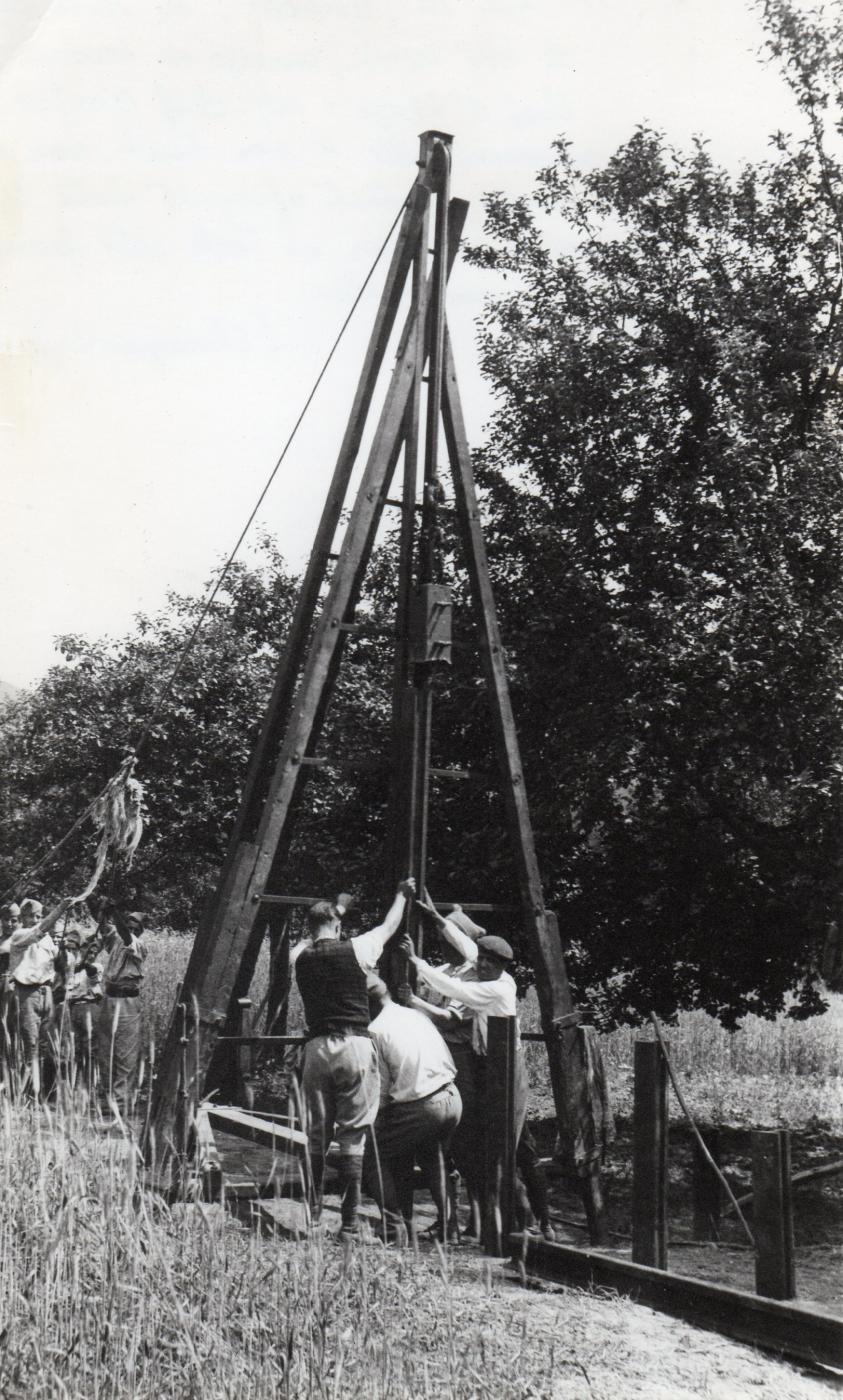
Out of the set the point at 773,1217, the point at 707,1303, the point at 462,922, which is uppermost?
the point at 462,922

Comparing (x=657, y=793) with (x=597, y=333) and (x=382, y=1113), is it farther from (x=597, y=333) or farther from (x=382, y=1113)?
(x=382, y=1113)

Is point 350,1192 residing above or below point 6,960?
below

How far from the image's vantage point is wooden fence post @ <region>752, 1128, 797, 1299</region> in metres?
5.31

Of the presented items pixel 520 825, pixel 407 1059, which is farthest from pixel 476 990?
pixel 520 825

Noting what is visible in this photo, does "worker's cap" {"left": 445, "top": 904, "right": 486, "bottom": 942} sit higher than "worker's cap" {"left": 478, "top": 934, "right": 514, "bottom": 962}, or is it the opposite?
"worker's cap" {"left": 445, "top": 904, "right": 486, "bottom": 942}

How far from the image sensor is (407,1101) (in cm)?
661

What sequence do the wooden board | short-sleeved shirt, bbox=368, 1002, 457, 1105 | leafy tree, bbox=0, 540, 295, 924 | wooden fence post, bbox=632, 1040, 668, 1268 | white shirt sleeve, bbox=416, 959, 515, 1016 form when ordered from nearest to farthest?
the wooden board < wooden fence post, bbox=632, 1040, 668, 1268 < short-sleeved shirt, bbox=368, 1002, 457, 1105 < white shirt sleeve, bbox=416, 959, 515, 1016 < leafy tree, bbox=0, 540, 295, 924

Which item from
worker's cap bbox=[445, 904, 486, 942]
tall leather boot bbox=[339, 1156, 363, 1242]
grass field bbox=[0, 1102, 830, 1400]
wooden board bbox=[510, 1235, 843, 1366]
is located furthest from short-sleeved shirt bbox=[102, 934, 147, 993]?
wooden board bbox=[510, 1235, 843, 1366]

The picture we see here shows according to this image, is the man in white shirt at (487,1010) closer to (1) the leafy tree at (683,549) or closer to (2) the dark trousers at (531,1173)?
(2) the dark trousers at (531,1173)

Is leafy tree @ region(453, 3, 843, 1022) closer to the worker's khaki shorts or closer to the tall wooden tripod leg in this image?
the tall wooden tripod leg

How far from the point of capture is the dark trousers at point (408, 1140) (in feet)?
21.7

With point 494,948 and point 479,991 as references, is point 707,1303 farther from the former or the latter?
point 494,948

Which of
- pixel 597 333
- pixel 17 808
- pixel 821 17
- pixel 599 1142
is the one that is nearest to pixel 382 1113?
pixel 599 1142

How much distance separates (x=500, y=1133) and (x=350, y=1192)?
2.96 feet
